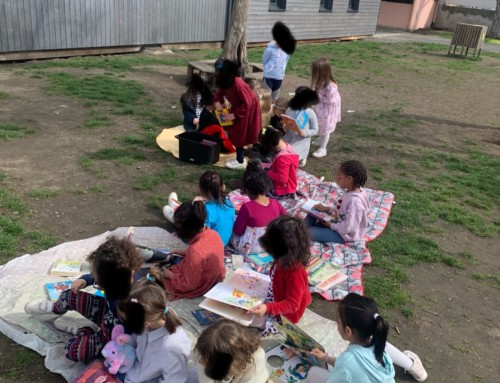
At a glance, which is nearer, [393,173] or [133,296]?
[133,296]

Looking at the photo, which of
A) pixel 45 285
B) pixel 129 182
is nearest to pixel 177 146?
pixel 129 182

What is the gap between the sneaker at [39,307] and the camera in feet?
11.5

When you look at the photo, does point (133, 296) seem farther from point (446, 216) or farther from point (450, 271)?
point (446, 216)

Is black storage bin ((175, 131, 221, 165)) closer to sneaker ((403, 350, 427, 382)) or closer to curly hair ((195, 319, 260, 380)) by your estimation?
sneaker ((403, 350, 427, 382))

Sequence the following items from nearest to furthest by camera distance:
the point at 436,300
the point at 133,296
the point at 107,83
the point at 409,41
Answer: the point at 133,296
the point at 436,300
the point at 107,83
the point at 409,41

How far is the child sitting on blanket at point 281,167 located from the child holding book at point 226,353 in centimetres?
321

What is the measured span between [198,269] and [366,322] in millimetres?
1572

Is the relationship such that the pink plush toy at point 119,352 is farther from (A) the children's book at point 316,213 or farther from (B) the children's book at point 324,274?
(A) the children's book at point 316,213

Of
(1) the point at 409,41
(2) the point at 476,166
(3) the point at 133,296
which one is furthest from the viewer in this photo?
(1) the point at 409,41

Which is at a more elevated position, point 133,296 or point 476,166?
point 133,296

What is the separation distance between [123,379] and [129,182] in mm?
3384

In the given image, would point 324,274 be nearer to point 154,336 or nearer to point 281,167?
point 281,167

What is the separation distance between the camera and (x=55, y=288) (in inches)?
156

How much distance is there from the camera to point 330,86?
738cm
